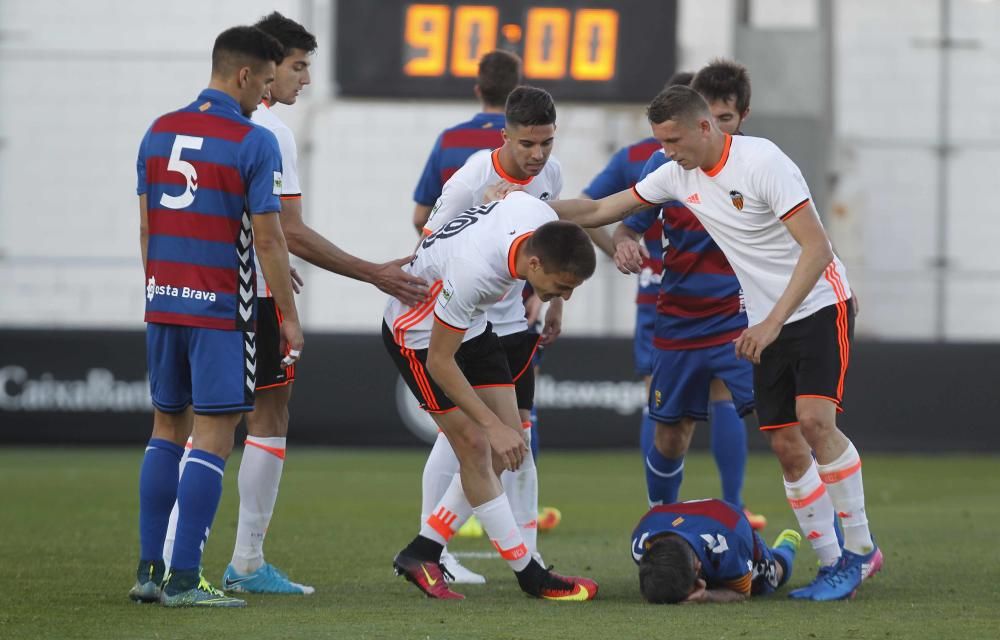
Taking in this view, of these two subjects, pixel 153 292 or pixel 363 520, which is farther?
pixel 363 520

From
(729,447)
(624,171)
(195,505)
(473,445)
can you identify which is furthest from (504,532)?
(624,171)

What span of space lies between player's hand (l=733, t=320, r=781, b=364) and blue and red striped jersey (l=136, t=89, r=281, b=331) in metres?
1.64

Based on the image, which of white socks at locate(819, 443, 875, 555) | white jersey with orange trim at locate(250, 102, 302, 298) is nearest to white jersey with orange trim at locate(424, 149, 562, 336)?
white jersey with orange trim at locate(250, 102, 302, 298)

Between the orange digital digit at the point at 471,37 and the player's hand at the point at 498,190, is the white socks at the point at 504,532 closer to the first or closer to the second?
the player's hand at the point at 498,190

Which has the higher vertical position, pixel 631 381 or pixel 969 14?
pixel 969 14

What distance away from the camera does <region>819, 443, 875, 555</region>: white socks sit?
17.7ft

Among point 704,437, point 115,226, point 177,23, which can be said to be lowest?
point 704,437

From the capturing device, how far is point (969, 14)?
16.3 metres

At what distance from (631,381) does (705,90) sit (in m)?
6.85

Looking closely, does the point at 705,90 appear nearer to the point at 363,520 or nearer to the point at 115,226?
the point at 363,520

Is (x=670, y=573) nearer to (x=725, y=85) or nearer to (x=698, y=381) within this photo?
(x=698, y=381)

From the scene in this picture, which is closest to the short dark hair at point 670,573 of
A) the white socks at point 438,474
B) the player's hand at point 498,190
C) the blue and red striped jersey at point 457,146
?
the white socks at point 438,474

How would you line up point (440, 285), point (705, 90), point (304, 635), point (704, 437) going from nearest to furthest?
point (304, 635), point (440, 285), point (705, 90), point (704, 437)

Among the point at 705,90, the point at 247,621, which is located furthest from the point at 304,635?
the point at 705,90
